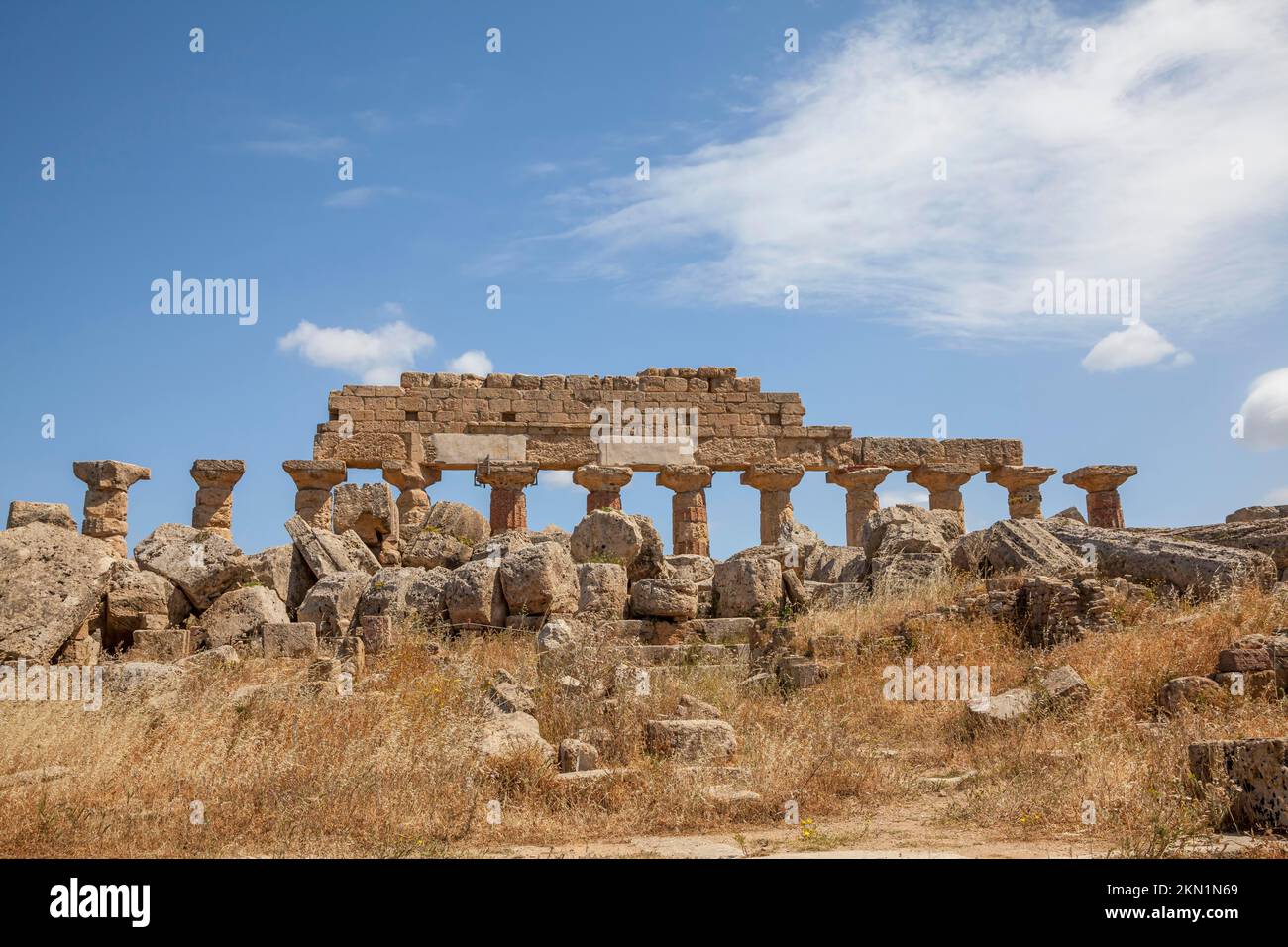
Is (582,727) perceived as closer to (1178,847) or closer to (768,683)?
(768,683)

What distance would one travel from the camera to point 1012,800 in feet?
21.9

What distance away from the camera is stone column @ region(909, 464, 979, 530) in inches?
918

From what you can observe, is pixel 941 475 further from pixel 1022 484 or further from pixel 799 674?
pixel 799 674

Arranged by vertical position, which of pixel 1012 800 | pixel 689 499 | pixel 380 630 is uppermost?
pixel 689 499

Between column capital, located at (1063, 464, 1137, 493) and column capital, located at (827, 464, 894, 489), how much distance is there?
3.76m

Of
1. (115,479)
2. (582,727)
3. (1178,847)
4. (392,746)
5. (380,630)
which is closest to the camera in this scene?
(1178,847)

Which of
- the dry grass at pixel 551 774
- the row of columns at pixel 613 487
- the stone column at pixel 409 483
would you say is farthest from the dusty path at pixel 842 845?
the stone column at pixel 409 483

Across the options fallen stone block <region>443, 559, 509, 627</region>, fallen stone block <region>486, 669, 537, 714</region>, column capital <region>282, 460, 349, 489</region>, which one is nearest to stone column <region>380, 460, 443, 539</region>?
column capital <region>282, 460, 349, 489</region>

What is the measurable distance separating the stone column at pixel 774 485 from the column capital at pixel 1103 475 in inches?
218

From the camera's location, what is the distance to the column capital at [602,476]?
21.7 metres

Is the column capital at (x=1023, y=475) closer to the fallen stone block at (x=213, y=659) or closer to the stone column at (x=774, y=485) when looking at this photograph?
the stone column at (x=774, y=485)

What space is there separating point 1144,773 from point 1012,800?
89cm
